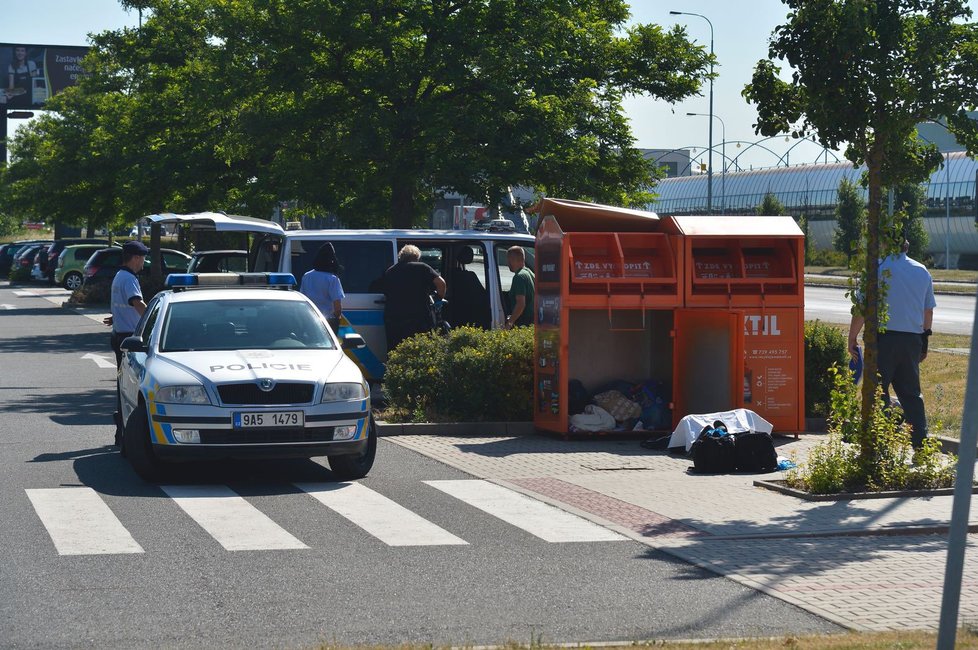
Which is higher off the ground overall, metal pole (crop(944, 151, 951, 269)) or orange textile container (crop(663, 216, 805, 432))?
metal pole (crop(944, 151, 951, 269))

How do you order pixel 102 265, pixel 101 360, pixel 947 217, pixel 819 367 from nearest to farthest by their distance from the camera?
1. pixel 819 367
2. pixel 101 360
3. pixel 102 265
4. pixel 947 217

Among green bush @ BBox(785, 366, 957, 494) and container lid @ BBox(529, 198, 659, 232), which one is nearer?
green bush @ BBox(785, 366, 957, 494)

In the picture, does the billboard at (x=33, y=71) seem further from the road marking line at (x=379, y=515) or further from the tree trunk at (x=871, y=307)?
the tree trunk at (x=871, y=307)

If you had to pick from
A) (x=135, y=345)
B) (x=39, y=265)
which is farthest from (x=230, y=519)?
(x=39, y=265)

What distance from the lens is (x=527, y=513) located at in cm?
972

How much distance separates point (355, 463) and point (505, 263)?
6.32 metres

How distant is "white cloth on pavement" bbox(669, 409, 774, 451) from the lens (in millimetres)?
12609

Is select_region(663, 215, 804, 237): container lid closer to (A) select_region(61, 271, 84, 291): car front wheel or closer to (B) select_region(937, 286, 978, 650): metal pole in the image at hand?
(B) select_region(937, 286, 978, 650): metal pole

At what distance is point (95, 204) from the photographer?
45906 mm

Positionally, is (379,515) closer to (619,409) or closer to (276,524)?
(276,524)

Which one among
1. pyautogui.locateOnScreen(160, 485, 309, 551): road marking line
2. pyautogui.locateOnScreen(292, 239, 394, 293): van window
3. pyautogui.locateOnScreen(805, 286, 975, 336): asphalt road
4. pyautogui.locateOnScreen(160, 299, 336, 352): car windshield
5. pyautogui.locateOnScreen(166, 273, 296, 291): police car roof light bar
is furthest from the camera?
pyautogui.locateOnScreen(805, 286, 975, 336): asphalt road

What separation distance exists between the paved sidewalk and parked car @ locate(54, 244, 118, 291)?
135ft

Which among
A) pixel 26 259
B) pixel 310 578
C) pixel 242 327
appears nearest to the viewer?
pixel 310 578

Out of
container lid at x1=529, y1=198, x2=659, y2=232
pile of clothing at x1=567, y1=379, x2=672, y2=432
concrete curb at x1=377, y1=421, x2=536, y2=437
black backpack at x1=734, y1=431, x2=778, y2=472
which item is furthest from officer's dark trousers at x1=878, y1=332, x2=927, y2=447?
concrete curb at x1=377, y1=421, x2=536, y2=437
